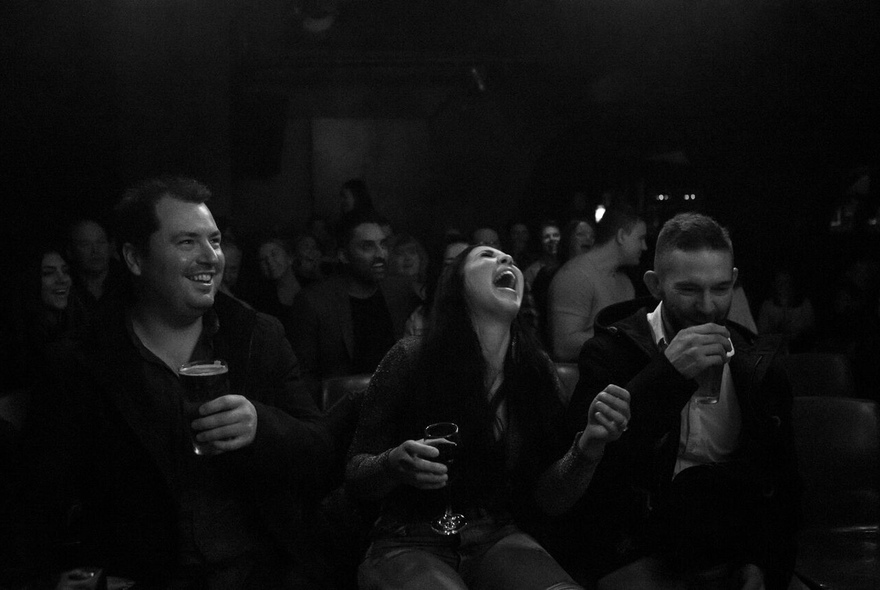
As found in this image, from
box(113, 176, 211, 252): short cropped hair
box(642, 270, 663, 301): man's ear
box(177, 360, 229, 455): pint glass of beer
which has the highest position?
box(113, 176, 211, 252): short cropped hair

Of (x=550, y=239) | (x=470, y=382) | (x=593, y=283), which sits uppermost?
(x=550, y=239)

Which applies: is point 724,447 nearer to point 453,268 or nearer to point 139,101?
point 453,268

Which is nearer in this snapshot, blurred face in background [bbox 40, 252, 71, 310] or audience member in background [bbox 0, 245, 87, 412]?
audience member in background [bbox 0, 245, 87, 412]

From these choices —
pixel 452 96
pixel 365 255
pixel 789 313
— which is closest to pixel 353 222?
pixel 365 255

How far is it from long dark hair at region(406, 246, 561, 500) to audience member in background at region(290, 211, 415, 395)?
52.5 inches

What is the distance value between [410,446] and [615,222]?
8.22 ft

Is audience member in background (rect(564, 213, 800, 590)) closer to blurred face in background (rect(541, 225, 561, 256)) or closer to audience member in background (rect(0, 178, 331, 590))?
audience member in background (rect(0, 178, 331, 590))

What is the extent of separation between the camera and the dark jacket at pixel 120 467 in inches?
75.8

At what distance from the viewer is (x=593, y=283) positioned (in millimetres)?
3963

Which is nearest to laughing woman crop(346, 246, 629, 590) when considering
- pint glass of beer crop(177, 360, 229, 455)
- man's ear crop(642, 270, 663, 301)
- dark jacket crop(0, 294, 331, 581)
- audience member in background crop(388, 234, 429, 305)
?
dark jacket crop(0, 294, 331, 581)

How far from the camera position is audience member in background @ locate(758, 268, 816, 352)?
20.3 feet

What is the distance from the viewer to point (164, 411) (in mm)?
1996

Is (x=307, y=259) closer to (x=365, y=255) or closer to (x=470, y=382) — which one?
(x=365, y=255)

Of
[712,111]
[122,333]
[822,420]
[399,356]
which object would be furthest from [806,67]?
[122,333]
